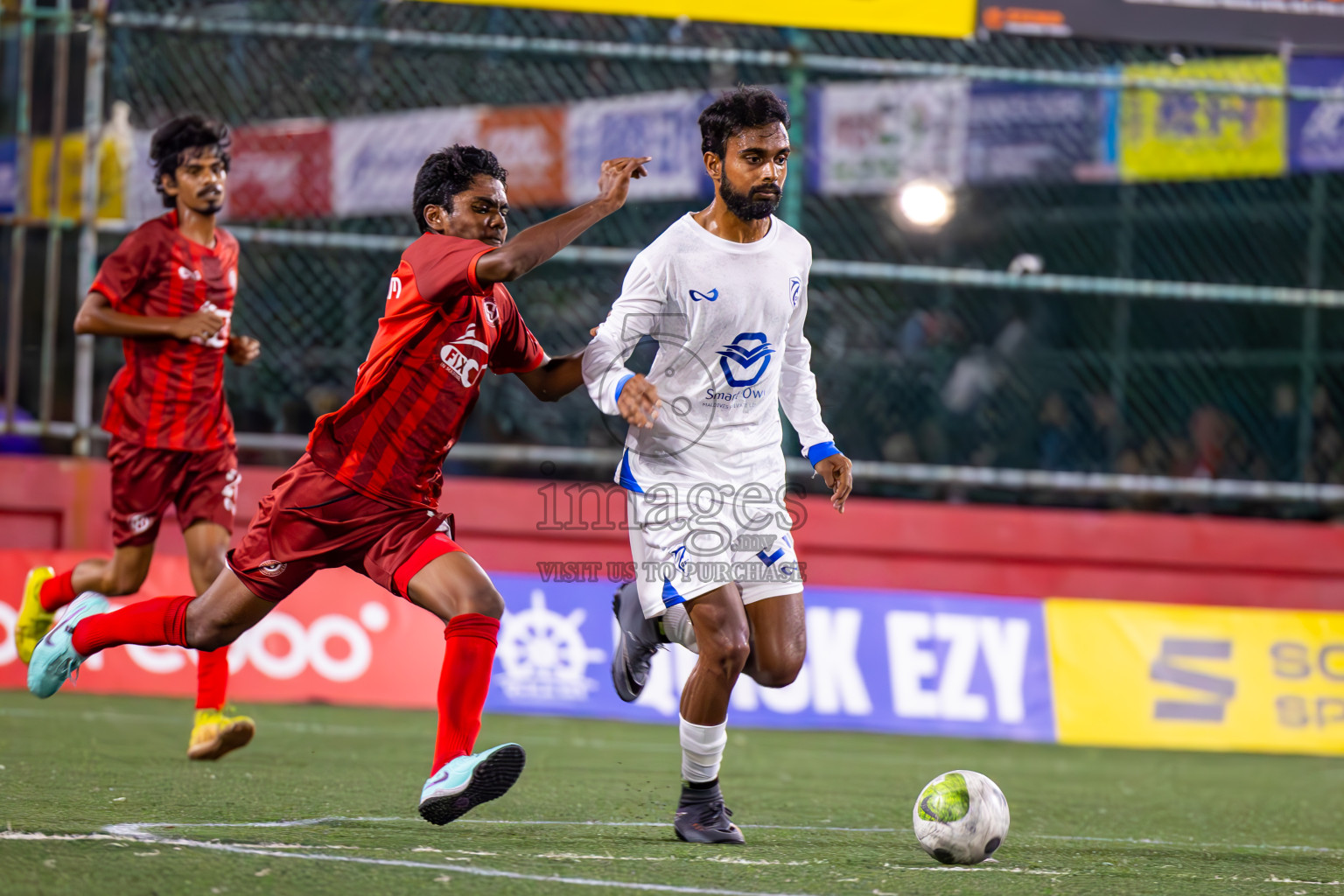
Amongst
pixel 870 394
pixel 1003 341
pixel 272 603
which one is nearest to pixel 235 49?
pixel 870 394

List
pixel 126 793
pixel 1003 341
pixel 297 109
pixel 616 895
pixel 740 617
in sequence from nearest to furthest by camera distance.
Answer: pixel 616 895 → pixel 740 617 → pixel 126 793 → pixel 297 109 → pixel 1003 341

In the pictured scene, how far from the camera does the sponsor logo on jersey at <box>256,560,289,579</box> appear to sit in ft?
14.6

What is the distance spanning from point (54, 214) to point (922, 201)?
18.2ft

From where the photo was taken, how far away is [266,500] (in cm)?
454

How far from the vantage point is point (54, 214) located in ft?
31.1

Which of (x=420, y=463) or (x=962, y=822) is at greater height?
(x=420, y=463)

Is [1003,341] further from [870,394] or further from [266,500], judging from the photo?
[266,500]

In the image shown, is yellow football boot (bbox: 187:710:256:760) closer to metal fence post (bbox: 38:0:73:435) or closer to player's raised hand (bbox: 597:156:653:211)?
player's raised hand (bbox: 597:156:653:211)

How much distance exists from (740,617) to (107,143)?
6.64 meters

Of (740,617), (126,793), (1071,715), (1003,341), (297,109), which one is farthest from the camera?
(1003,341)

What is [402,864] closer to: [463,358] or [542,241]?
[463,358]

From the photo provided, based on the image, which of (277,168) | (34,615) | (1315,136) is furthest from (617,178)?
(1315,136)

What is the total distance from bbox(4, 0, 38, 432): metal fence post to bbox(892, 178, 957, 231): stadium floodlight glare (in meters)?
5.55

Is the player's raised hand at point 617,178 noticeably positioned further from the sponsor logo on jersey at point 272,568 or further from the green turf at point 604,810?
the green turf at point 604,810
